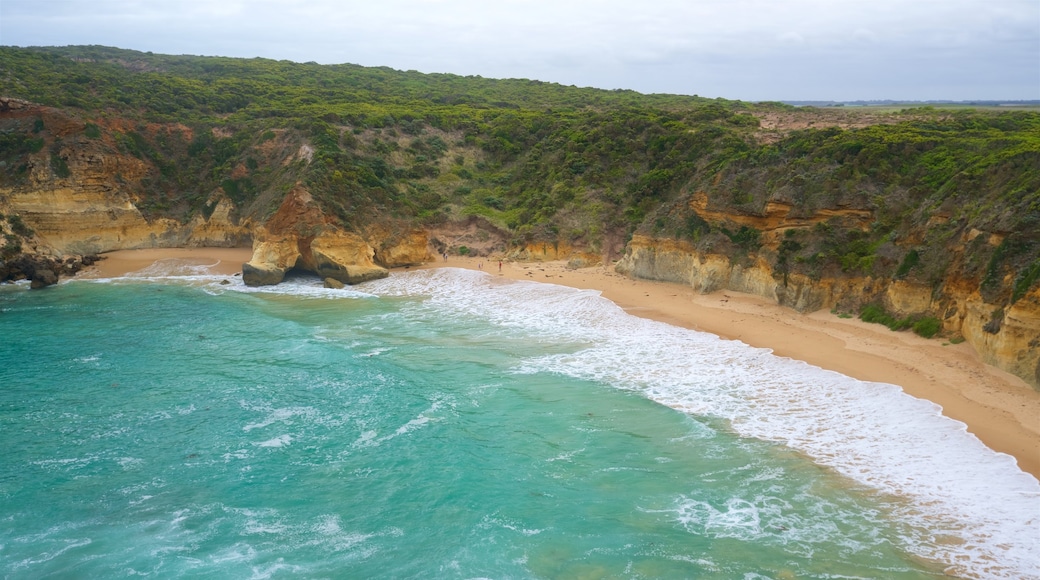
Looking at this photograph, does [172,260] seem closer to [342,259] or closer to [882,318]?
[342,259]

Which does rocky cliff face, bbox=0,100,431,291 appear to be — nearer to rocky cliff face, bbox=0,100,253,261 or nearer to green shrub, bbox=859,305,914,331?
rocky cliff face, bbox=0,100,253,261

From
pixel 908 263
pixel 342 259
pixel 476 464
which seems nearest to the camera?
pixel 476 464

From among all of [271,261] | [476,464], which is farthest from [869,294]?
[271,261]

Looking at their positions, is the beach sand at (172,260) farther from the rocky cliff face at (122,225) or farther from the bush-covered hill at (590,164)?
the bush-covered hill at (590,164)

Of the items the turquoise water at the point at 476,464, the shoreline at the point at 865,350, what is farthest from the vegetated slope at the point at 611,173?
the turquoise water at the point at 476,464

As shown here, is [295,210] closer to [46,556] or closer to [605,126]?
[605,126]
